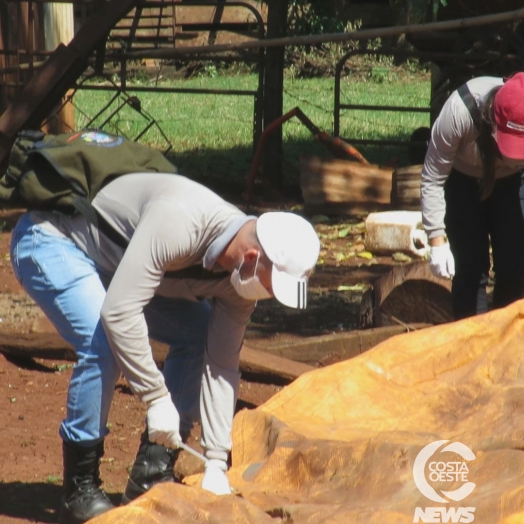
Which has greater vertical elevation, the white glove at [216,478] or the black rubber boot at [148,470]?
the white glove at [216,478]

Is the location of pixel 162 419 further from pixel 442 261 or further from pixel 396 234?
pixel 396 234

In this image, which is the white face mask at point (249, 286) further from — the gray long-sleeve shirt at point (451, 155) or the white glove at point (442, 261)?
the white glove at point (442, 261)

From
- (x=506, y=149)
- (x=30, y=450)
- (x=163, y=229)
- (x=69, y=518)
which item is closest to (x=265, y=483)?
(x=69, y=518)

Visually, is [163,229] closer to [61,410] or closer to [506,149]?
[506,149]

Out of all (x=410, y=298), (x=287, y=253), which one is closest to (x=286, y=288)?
(x=287, y=253)

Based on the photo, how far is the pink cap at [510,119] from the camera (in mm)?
4012

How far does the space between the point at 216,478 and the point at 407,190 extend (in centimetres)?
613

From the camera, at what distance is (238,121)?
45.1 feet

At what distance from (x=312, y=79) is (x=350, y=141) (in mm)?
9680

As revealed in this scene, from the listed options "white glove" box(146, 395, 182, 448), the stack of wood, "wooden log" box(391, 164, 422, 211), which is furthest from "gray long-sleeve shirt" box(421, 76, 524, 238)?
the stack of wood

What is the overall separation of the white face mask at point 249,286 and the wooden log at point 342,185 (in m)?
6.20

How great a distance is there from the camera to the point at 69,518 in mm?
3389

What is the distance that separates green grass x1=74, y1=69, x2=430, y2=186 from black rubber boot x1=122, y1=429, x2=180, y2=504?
664 centimetres

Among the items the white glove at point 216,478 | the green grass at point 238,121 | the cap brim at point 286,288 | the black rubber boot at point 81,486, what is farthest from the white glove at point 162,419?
the green grass at point 238,121
